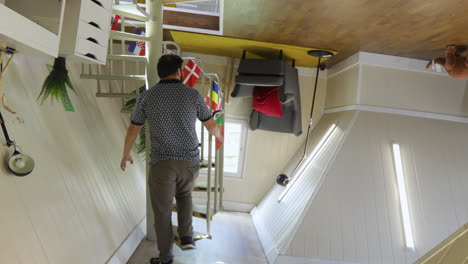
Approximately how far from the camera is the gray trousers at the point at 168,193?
2.08 meters

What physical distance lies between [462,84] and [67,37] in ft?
12.8

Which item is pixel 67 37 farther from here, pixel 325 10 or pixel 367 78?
pixel 367 78

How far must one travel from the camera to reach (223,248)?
3.01 m

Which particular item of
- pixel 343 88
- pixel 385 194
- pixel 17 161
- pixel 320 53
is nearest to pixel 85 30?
pixel 17 161

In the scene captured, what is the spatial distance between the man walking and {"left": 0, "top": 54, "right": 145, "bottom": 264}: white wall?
12.9 inches

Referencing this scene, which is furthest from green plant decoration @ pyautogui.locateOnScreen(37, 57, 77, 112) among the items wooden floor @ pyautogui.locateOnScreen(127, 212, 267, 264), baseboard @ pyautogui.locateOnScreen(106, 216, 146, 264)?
wooden floor @ pyautogui.locateOnScreen(127, 212, 267, 264)

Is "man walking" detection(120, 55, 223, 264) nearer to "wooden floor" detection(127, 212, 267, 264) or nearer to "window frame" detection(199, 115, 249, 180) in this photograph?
"wooden floor" detection(127, 212, 267, 264)

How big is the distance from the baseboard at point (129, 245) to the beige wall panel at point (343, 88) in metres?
2.60

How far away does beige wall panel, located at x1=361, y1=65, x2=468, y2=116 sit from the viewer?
3.55 metres

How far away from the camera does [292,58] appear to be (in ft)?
13.2

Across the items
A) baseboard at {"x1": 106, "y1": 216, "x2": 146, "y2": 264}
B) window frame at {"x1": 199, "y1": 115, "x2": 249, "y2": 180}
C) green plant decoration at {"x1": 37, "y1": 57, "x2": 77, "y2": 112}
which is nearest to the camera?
green plant decoration at {"x1": 37, "y1": 57, "x2": 77, "y2": 112}

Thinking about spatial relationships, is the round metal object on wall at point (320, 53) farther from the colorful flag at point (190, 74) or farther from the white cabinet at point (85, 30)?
the white cabinet at point (85, 30)

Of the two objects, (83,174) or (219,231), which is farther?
(219,231)

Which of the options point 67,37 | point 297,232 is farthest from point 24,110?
point 297,232
